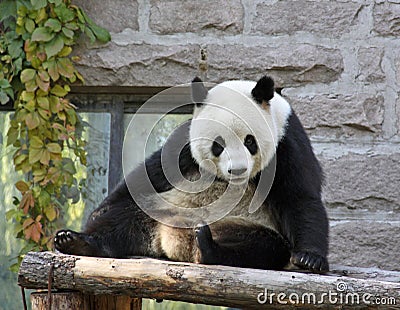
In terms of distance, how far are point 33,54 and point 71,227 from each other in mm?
797

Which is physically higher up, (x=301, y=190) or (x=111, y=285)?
(x=301, y=190)

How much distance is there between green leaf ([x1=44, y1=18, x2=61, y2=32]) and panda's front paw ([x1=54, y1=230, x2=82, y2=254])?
131 centimetres

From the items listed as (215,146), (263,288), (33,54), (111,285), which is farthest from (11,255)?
(263,288)

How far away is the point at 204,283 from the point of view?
1841 mm

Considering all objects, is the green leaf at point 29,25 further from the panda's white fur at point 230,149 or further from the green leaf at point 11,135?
the panda's white fur at point 230,149

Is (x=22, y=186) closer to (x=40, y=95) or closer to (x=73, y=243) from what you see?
(x=40, y=95)

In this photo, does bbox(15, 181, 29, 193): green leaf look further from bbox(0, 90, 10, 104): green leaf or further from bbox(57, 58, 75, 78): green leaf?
bbox(57, 58, 75, 78): green leaf

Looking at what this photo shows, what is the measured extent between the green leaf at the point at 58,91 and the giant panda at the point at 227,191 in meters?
0.90

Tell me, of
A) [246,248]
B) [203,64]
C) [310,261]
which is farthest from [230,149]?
[203,64]

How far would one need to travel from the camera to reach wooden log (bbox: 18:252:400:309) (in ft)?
5.85

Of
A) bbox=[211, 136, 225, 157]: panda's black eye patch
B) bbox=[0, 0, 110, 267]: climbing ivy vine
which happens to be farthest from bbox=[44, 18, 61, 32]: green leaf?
bbox=[211, 136, 225, 157]: panda's black eye patch

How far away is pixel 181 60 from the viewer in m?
3.39

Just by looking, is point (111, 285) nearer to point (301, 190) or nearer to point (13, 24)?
point (301, 190)

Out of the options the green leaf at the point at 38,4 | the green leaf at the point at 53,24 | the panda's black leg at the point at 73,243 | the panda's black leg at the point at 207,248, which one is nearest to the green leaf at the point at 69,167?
the green leaf at the point at 53,24
